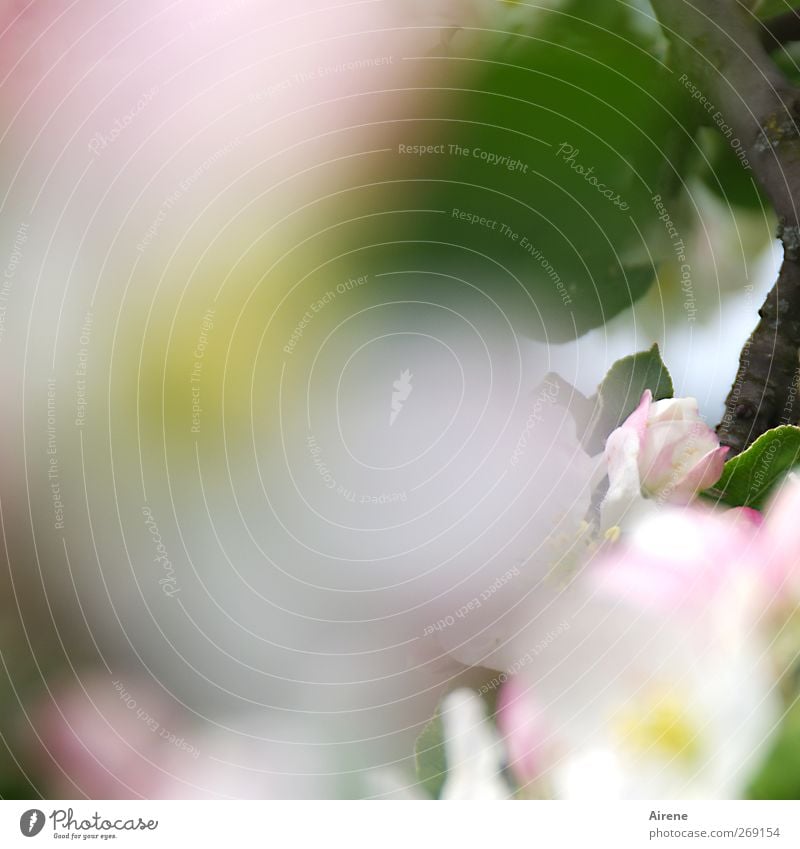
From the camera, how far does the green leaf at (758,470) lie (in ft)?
1.11

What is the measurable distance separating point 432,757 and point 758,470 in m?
0.18

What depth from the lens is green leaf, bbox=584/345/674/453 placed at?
1.14 ft

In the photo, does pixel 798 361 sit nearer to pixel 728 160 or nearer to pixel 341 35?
pixel 728 160

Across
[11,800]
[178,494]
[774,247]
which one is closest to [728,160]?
[774,247]

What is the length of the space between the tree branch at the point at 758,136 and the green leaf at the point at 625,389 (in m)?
0.03

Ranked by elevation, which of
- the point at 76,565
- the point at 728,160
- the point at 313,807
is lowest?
the point at 313,807

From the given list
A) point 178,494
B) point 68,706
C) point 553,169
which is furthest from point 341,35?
point 68,706

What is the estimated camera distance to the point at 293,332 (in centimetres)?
36

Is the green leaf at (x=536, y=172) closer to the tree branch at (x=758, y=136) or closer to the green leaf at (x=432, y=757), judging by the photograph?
the tree branch at (x=758, y=136)

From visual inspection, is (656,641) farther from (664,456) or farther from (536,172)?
(536,172)

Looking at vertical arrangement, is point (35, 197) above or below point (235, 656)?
above

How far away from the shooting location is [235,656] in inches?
14.2

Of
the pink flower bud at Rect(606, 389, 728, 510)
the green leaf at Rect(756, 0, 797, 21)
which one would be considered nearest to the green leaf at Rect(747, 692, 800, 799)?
the pink flower bud at Rect(606, 389, 728, 510)

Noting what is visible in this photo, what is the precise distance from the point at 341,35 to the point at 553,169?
11 cm
